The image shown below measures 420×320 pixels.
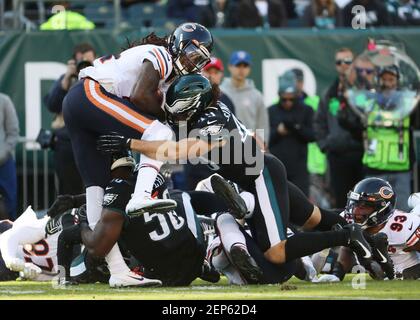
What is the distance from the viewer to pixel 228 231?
8141mm

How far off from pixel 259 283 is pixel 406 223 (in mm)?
1189

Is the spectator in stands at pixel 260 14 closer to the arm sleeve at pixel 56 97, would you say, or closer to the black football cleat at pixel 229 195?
the arm sleeve at pixel 56 97

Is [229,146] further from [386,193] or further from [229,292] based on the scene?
[386,193]

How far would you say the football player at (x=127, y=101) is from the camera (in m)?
7.95

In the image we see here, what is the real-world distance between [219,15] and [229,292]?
266 inches

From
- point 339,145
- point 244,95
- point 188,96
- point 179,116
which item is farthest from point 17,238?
point 339,145

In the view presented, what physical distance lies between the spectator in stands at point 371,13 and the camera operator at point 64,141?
3.36 meters

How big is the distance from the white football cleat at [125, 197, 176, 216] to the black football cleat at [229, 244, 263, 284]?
0.57 metres

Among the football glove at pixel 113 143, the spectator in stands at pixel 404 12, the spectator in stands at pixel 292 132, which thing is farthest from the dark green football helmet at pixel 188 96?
the spectator in stands at pixel 404 12

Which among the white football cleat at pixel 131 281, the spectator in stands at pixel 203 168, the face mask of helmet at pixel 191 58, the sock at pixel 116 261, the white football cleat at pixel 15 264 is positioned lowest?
the white football cleat at pixel 15 264

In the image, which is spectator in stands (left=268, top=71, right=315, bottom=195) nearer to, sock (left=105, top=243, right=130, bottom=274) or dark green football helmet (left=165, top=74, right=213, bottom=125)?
dark green football helmet (left=165, top=74, right=213, bottom=125)
